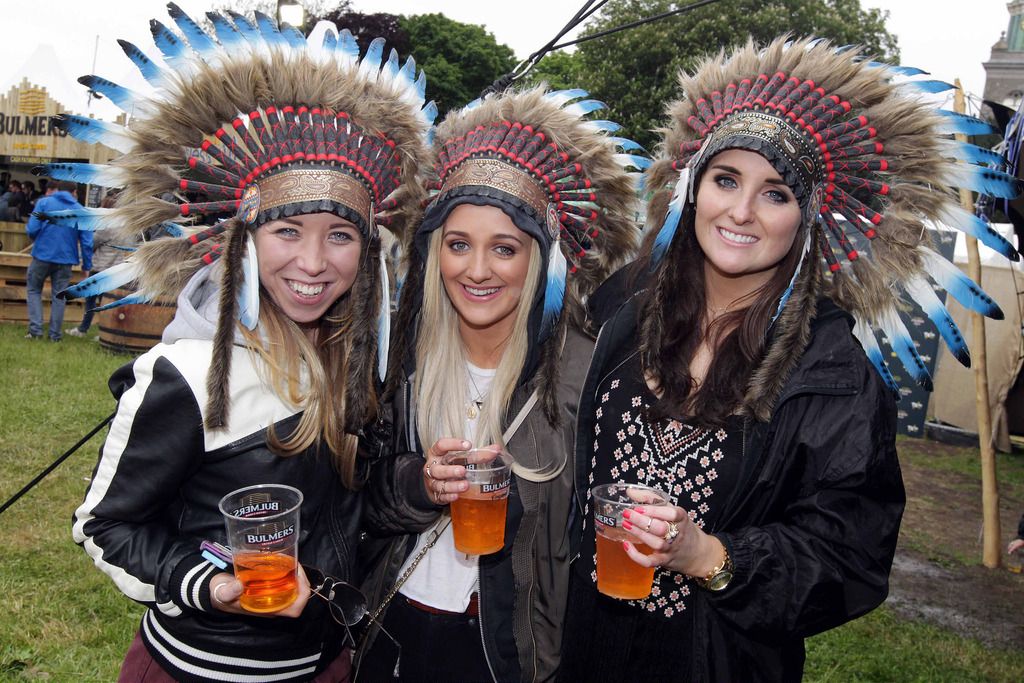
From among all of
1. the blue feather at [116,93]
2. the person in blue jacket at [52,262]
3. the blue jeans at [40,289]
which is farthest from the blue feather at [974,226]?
the blue jeans at [40,289]

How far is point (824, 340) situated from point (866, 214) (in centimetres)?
50

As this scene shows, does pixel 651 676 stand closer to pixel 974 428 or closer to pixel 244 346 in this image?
pixel 244 346

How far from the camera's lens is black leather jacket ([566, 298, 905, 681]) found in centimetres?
179

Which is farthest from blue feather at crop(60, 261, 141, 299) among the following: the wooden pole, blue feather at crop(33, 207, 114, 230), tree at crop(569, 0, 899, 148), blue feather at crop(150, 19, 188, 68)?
tree at crop(569, 0, 899, 148)

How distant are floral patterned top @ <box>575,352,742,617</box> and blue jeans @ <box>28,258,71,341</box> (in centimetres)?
968

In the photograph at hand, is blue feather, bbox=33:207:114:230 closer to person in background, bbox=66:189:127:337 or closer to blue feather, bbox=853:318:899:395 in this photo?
person in background, bbox=66:189:127:337

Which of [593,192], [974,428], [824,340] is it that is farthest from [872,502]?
[974,428]

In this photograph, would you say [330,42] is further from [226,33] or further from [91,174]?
[91,174]

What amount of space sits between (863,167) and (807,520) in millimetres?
1064

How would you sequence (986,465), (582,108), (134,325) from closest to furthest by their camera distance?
(582,108)
(986,465)
(134,325)

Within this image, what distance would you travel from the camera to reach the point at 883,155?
7.22 feet

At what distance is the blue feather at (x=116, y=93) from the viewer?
2.21 meters

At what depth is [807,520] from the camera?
5.99 feet

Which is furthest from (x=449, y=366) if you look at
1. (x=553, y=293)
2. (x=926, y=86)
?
(x=926, y=86)
